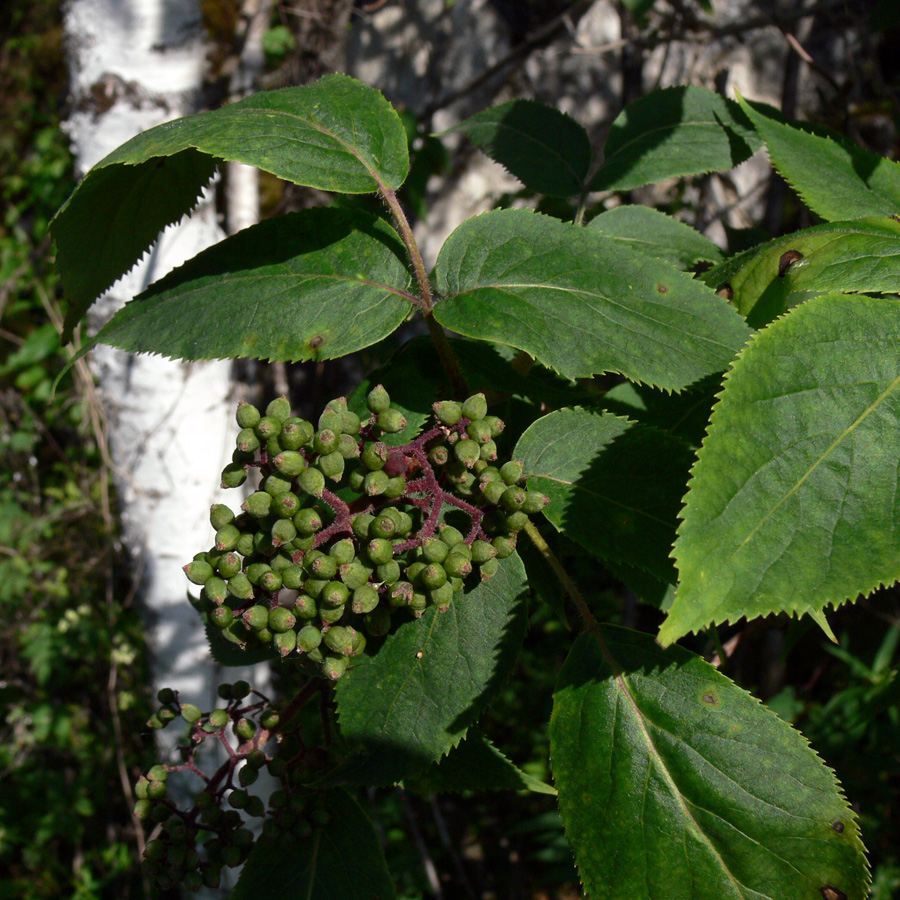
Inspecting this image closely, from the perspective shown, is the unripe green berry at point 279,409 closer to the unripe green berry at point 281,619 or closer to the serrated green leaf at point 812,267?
the unripe green berry at point 281,619

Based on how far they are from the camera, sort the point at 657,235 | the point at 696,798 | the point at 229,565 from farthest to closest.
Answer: the point at 657,235 → the point at 229,565 → the point at 696,798

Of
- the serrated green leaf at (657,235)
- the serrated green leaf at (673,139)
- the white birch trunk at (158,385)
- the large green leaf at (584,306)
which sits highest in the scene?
the serrated green leaf at (673,139)

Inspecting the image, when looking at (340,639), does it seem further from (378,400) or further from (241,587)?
(378,400)

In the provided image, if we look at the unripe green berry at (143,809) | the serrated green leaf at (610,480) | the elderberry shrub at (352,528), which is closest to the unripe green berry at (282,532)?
the elderberry shrub at (352,528)

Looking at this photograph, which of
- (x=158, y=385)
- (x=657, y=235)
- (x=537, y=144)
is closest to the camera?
(x=657, y=235)

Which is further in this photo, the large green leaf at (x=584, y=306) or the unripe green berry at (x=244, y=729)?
the unripe green berry at (x=244, y=729)

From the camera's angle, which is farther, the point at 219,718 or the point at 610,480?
the point at 219,718

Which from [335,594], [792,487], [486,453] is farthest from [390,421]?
[792,487]
